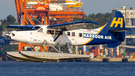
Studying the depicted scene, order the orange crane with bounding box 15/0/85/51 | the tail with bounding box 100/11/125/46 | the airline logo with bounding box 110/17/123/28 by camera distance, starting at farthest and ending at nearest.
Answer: the orange crane with bounding box 15/0/85/51, the airline logo with bounding box 110/17/123/28, the tail with bounding box 100/11/125/46

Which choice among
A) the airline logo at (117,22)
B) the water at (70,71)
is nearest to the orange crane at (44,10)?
the water at (70,71)

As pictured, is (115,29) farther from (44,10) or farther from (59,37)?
(44,10)

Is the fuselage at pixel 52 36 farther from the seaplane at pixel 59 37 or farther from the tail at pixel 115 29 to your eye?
the tail at pixel 115 29

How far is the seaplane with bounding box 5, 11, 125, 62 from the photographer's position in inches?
1012

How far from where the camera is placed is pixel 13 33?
26.1m

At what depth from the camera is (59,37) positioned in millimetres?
27031

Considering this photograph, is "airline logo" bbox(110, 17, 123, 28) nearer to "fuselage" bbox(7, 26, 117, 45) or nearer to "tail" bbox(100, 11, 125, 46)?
"tail" bbox(100, 11, 125, 46)

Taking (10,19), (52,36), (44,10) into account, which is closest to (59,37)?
(52,36)

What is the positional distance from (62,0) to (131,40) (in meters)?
26.4

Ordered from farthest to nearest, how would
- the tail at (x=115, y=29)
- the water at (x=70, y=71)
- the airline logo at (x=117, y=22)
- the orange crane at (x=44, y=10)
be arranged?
the orange crane at (x=44, y=10)
the water at (x=70, y=71)
the airline logo at (x=117, y=22)
the tail at (x=115, y=29)

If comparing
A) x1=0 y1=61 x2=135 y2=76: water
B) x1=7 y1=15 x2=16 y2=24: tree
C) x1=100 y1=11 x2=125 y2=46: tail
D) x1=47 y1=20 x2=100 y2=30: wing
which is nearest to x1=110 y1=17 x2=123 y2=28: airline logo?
x1=100 y1=11 x2=125 y2=46: tail

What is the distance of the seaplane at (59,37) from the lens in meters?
A: 25.7

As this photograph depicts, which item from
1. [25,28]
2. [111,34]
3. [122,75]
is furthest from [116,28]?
[122,75]

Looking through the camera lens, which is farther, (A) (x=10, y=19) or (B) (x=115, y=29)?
(A) (x=10, y=19)
